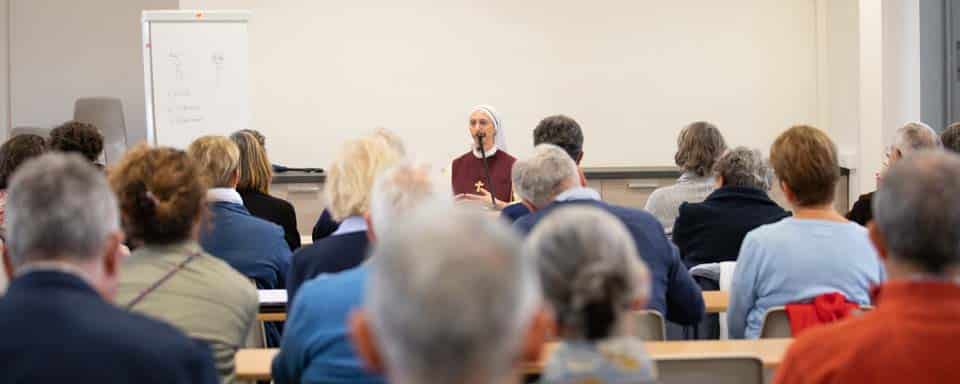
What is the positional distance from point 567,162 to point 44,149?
2.34m

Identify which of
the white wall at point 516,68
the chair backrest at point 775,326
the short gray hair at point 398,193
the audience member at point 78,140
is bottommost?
the chair backrest at point 775,326

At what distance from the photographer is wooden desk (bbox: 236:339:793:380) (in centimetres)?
270

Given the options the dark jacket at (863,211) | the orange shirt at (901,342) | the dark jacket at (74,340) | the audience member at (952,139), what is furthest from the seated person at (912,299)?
the audience member at (952,139)

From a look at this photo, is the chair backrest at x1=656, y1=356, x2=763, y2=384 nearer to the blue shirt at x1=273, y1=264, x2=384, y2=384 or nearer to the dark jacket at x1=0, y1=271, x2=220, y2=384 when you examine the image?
the blue shirt at x1=273, y1=264, x2=384, y2=384

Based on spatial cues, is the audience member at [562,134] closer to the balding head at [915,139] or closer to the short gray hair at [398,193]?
the balding head at [915,139]

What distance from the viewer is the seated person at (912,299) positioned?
1910 mm

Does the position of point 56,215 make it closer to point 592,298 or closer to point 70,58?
point 592,298

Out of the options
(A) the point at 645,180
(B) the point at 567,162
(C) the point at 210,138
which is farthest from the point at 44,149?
(A) the point at 645,180

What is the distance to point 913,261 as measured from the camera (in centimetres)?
197

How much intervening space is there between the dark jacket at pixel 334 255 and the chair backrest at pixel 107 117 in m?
6.43

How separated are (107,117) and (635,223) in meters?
6.74

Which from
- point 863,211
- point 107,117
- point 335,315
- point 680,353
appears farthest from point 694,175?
point 107,117

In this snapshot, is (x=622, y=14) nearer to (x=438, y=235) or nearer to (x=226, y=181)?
(x=226, y=181)

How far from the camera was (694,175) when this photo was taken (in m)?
5.51
